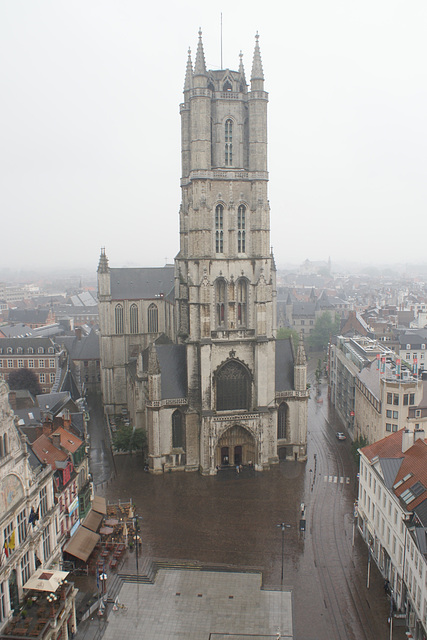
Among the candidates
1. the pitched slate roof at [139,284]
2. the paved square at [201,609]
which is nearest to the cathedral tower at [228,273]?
the paved square at [201,609]

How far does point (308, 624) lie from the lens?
3931 cm

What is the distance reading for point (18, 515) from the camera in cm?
3747

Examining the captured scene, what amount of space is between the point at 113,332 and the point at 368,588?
189ft

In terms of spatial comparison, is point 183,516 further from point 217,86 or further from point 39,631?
point 217,86

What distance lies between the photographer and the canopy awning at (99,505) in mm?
53469

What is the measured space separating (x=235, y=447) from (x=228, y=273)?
20631 millimetres

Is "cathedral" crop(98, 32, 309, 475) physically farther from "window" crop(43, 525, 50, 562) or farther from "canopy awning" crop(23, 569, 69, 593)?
"canopy awning" crop(23, 569, 69, 593)

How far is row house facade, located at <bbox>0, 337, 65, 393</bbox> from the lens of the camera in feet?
320

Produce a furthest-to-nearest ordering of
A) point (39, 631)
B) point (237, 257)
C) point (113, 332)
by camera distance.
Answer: point (113, 332) → point (237, 257) → point (39, 631)

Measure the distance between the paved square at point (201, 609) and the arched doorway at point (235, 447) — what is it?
2179 centimetres

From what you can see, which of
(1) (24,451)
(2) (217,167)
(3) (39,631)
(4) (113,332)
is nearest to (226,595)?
(3) (39,631)

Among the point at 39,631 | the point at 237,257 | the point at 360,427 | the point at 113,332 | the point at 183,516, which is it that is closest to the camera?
the point at 39,631

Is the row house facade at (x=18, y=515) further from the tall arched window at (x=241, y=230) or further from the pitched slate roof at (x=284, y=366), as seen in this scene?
the tall arched window at (x=241, y=230)

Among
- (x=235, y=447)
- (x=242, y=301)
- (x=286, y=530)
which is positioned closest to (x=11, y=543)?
(x=286, y=530)
